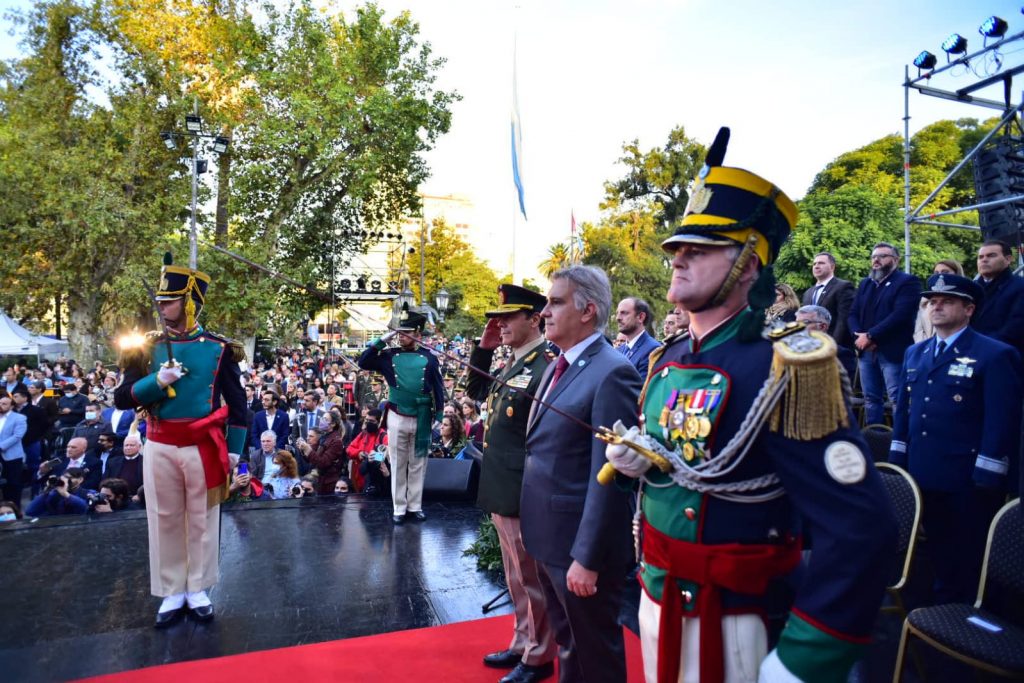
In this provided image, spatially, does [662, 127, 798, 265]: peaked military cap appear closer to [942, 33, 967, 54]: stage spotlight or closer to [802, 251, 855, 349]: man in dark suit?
[802, 251, 855, 349]: man in dark suit

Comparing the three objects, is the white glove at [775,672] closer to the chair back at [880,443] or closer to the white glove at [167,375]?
the white glove at [167,375]

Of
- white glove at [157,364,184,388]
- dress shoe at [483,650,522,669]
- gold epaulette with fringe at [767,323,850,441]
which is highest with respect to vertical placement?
gold epaulette with fringe at [767,323,850,441]

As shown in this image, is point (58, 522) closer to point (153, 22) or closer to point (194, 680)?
point (194, 680)

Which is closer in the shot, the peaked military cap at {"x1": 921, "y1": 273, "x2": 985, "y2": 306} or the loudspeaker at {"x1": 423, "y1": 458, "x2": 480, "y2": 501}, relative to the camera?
the peaked military cap at {"x1": 921, "y1": 273, "x2": 985, "y2": 306}

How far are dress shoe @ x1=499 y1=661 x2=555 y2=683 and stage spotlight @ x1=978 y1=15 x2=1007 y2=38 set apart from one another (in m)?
10.8

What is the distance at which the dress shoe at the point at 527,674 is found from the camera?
3.17m

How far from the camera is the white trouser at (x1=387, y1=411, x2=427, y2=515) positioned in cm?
633

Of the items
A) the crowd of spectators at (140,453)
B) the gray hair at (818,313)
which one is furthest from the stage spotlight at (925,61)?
the crowd of spectators at (140,453)

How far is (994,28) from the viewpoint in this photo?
353 inches

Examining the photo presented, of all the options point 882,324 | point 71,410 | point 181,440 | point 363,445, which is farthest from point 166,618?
point 71,410

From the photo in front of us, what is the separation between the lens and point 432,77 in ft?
75.9

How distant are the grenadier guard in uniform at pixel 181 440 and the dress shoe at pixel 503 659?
191cm

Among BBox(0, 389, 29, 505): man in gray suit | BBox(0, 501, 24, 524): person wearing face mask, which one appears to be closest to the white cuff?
BBox(0, 501, 24, 524): person wearing face mask

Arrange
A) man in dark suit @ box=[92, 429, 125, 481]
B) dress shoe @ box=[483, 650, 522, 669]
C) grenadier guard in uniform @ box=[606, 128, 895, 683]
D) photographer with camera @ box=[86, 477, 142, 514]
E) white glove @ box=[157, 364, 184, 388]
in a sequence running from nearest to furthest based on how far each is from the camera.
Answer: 1. grenadier guard in uniform @ box=[606, 128, 895, 683]
2. dress shoe @ box=[483, 650, 522, 669]
3. white glove @ box=[157, 364, 184, 388]
4. photographer with camera @ box=[86, 477, 142, 514]
5. man in dark suit @ box=[92, 429, 125, 481]
